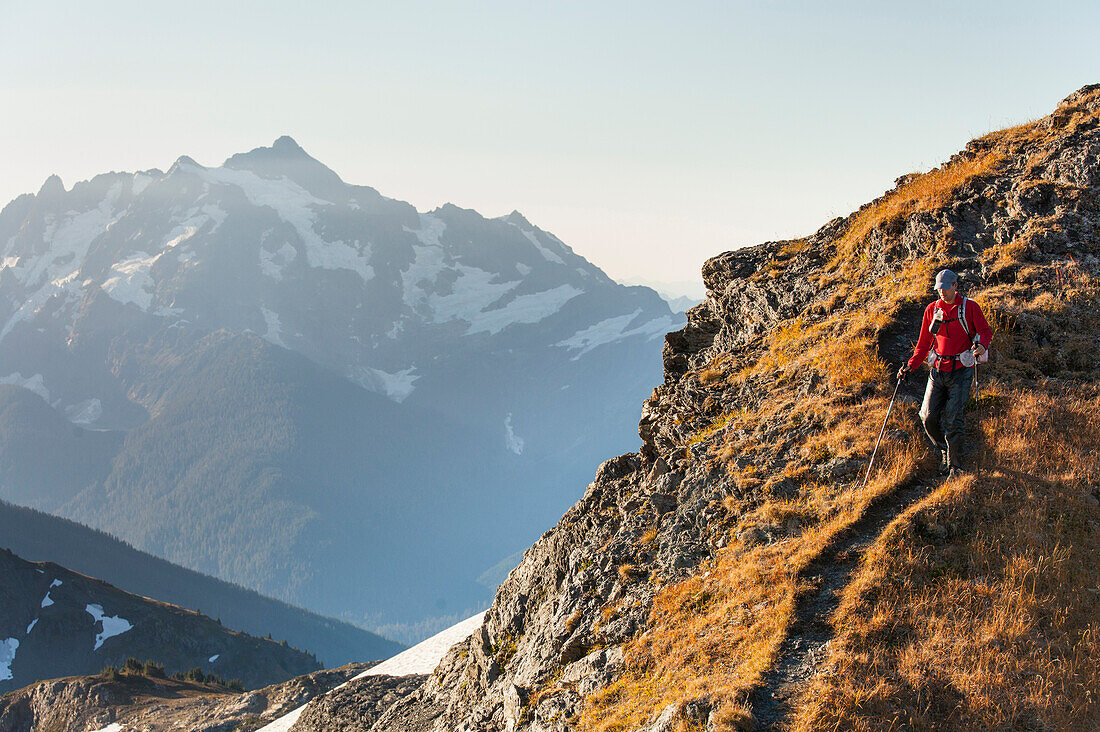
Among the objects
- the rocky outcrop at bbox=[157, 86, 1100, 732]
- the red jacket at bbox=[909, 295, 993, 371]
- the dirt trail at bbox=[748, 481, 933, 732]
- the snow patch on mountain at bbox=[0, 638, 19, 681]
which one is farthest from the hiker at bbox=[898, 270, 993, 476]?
the snow patch on mountain at bbox=[0, 638, 19, 681]

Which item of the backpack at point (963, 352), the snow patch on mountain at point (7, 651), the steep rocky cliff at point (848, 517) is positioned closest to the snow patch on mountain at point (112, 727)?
the steep rocky cliff at point (848, 517)

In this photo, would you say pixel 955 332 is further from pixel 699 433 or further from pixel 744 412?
pixel 699 433

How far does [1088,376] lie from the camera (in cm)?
1583

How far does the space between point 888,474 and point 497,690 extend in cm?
1062

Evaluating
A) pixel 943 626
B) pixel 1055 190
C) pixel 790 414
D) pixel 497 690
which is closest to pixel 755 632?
pixel 943 626

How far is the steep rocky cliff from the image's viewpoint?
10.9 metres

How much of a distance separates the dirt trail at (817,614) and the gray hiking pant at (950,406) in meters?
1.00

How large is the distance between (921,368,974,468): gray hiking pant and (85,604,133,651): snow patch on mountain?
216811 millimetres

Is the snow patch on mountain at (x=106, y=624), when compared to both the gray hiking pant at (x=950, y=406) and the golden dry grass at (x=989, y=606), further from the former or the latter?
the golden dry grass at (x=989, y=606)

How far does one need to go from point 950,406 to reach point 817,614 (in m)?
5.00

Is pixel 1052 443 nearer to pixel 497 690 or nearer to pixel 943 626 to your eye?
pixel 943 626

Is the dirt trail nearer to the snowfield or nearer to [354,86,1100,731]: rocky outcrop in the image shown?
[354,86,1100,731]: rocky outcrop

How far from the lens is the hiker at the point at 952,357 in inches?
544

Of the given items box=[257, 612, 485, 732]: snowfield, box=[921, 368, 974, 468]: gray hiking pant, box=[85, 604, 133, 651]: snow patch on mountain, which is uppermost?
box=[921, 368, 974, 468]: gray hiking pant
